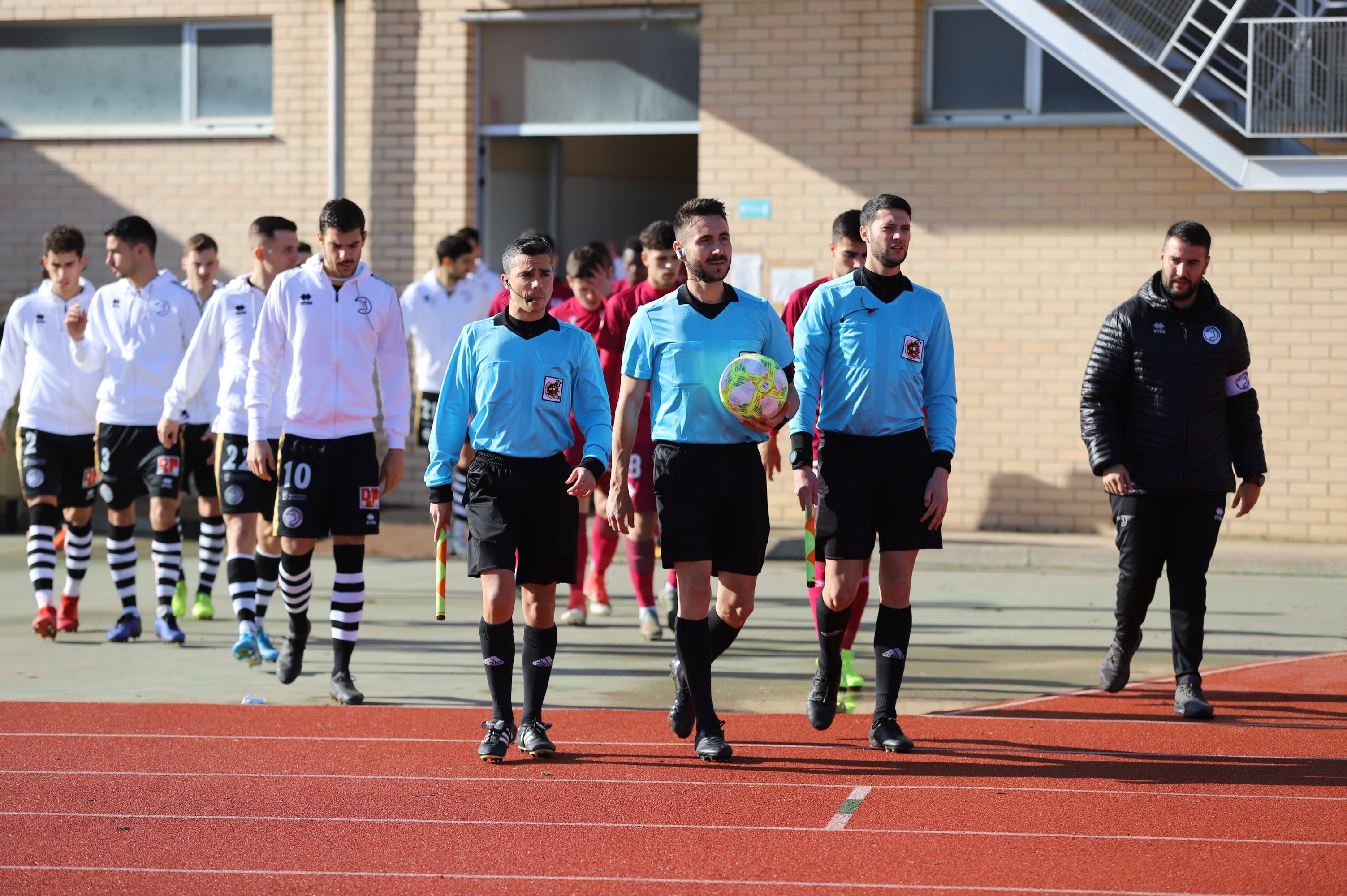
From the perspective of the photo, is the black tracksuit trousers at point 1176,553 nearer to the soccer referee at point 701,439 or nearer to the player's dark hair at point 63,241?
the soccer referee at point 701,439

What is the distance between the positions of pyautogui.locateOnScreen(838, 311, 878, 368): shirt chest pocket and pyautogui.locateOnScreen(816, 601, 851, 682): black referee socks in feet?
3.47

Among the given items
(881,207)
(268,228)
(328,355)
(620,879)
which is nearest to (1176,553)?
(881,207)

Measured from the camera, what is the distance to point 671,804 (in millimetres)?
5750

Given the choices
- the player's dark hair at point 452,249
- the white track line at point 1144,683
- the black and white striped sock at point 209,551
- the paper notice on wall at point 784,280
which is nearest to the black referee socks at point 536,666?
the white track line at point 1144,683

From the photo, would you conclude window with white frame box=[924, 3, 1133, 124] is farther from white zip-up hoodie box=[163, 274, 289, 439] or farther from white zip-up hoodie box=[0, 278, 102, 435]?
white zip-up hoodie box=[0, 278, 102, 435]

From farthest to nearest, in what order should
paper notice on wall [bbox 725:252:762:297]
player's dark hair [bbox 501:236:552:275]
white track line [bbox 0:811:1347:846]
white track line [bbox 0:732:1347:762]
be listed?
paper notice on wall [bbox 725:252:762:297] → player's dark hair [bbox 501:236:552:275] → white track line [bbox 0:732:1347:762] → white track line [bbox 0:811:1347:846]

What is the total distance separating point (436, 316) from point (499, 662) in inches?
275

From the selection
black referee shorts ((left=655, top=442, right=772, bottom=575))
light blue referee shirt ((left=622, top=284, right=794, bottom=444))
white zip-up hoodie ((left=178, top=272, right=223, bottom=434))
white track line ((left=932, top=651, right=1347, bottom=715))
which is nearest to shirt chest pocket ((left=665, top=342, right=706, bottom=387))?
light blue referee shirt ((left=622, top=284, right=794, bottom=444))

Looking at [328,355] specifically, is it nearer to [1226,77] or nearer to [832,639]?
[832,639]

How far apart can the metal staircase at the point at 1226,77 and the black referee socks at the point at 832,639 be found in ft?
23.3

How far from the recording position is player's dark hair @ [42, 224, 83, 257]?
9.82 m

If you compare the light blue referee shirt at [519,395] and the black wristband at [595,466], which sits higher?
the light blue referee shirt at [519,395]

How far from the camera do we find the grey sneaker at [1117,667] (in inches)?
300

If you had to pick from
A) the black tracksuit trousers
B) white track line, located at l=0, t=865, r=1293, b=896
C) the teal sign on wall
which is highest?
the teal sign on wall
